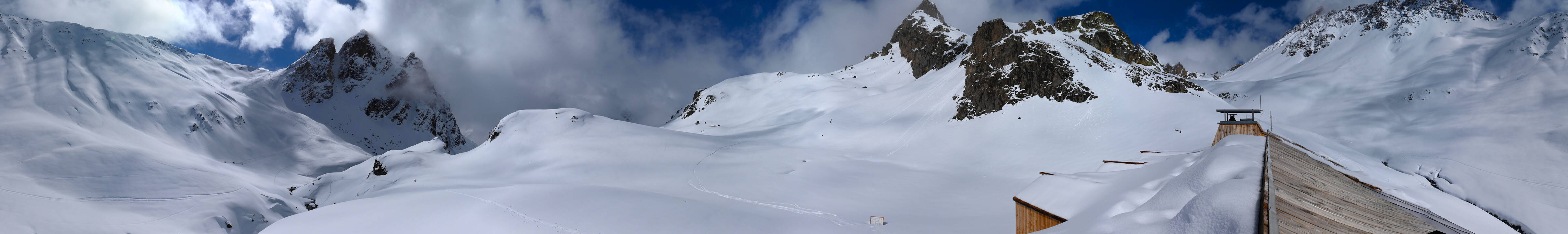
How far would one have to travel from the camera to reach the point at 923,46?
218 feet

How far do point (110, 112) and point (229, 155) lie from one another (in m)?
19.0

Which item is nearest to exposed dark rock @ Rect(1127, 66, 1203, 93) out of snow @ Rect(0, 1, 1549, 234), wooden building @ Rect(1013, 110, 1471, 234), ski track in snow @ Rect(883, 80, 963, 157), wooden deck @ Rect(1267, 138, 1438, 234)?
snow @ Rect(0, 1, 1549, 234)

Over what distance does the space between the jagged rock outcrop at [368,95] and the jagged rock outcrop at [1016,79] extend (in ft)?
357

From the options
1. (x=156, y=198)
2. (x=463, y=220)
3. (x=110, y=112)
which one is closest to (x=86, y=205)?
(x=156, y=198)

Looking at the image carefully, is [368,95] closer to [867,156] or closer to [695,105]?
[695,105]

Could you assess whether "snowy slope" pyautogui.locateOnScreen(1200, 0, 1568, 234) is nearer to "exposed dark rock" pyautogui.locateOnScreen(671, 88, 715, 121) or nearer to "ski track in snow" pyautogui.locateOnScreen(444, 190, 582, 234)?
"ski track in snow" pyautogui.locateOnScreen(444, 190, 582, 234)

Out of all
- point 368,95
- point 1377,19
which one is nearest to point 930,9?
point 1377,19

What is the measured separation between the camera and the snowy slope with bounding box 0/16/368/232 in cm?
2128

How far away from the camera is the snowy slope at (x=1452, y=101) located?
2762 cm

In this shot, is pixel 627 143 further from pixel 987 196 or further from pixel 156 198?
pixel 156 198

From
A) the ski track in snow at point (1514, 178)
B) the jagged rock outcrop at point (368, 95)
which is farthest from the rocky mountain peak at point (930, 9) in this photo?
the jagged rock outcrop at point (368, 95)

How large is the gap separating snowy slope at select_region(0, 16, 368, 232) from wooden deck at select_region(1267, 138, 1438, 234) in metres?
29.7

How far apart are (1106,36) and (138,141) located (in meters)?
106

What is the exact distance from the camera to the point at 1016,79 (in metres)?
40.8
